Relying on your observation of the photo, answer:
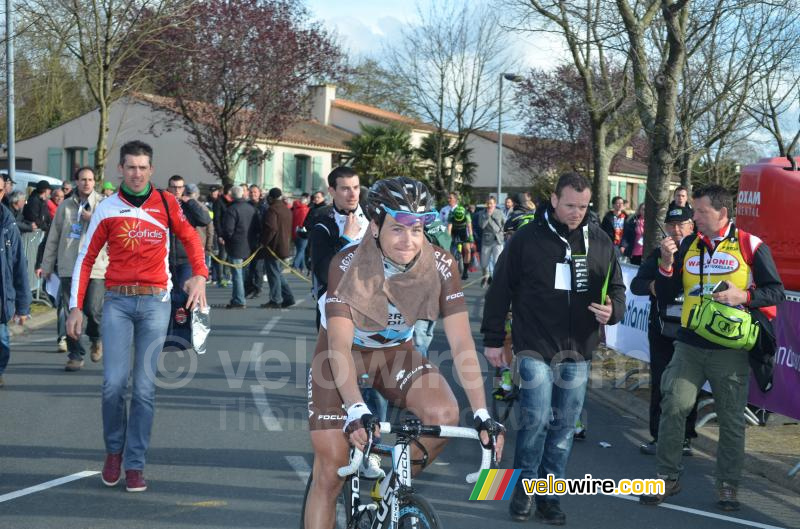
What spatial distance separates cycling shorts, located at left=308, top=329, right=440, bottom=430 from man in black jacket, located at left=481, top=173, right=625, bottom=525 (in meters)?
1.60

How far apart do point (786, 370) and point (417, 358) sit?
16.9 feet

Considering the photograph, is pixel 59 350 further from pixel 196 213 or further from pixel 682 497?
pixel 682 497

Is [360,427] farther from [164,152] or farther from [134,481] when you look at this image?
A: [164,152]

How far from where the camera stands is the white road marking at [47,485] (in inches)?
249

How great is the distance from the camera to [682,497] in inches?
271

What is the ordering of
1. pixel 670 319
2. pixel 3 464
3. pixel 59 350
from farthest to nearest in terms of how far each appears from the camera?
pixel 59 350
pixel 670 319
pixel 3 464

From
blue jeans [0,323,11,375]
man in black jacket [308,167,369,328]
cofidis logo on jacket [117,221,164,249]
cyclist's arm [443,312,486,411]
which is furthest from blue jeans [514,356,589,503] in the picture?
blue jeans [0,323,11,375]

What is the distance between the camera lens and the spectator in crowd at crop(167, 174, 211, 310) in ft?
34.1

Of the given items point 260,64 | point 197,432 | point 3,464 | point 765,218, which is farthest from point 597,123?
point 260,64

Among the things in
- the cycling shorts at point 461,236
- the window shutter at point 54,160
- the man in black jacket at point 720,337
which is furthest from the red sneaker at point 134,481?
the window shutter at point 54,160

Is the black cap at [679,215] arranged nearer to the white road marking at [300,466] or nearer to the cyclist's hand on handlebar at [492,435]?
the white road marking at [300,466]

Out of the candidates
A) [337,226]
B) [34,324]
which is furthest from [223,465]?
[34,324]

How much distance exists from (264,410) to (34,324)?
7961 mm

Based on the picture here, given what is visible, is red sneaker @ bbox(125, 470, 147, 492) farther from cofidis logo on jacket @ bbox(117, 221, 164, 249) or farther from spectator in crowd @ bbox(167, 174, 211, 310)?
spectator in crowd @ bbox(167, 174, 211, 310)
